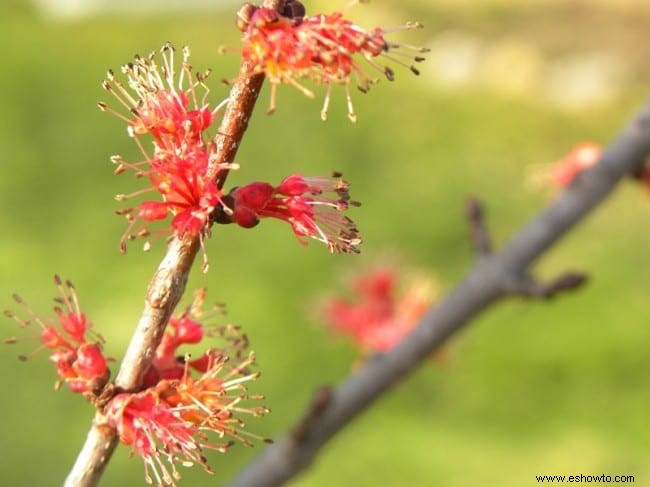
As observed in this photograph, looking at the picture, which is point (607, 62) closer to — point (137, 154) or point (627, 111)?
point (627, 111)

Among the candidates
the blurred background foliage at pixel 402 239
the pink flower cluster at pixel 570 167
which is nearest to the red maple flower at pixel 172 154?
the pink flower cluster at pixel 570 167

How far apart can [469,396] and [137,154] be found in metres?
1.69

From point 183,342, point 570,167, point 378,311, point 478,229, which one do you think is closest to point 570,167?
point 570,167

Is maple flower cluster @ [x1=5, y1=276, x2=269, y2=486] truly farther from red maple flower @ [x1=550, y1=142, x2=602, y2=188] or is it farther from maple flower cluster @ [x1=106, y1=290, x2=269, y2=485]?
red maple flower @ [x1=550, y1=142, x2=602, y2=188]

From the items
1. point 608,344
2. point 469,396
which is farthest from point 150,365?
point 608,344

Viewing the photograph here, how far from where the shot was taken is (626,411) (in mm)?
2889

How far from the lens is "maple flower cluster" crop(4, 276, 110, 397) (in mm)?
808

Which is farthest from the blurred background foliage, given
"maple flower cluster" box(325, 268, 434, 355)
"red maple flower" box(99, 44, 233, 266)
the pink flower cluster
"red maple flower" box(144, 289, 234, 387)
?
"red maple flower" box(99, 44, 233, 266)

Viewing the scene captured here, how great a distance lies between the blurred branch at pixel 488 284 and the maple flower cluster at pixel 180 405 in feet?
1.70

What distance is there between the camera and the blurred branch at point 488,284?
1.37 meters

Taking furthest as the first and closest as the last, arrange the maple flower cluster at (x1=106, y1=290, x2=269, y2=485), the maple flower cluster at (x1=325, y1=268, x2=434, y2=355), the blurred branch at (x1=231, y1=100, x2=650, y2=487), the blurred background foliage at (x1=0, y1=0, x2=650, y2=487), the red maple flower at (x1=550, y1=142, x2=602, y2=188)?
the blurred background foliage at (x1=0, y1=0, x2=650, y2=487) < the maple flower cluster at (x1=325, y1=268, x2=434, y2=355) < the red maple flower at (x1=550, y1=142, x2=602, y2=188) < the blurred branch at (x1=231, y1=100, x2=650, y2=487) < the maple flower cluster at (x1=106, y1=290, x2=269, y2=485)

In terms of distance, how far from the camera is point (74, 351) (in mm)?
843

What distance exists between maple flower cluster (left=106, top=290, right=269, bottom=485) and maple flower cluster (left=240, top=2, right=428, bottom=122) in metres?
0.21

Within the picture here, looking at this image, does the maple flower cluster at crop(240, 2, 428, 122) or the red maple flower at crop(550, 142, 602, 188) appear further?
the red maple flower at crop(550, 142, 602, 188)
